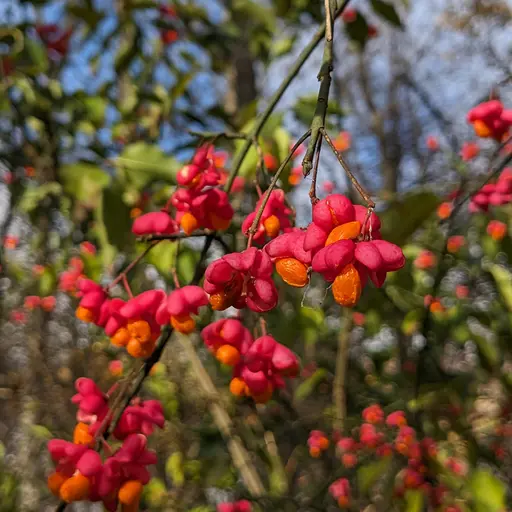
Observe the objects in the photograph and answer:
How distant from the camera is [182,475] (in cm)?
264

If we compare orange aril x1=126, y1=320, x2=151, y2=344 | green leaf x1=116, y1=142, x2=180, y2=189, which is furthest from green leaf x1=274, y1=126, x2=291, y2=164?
orange aril x1=126, y1=320, x2=151, y2=344

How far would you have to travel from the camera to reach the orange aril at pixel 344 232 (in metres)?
0.56

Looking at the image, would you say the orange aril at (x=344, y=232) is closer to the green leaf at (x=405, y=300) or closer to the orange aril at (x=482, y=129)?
the orange aril at (x=482, y=129)

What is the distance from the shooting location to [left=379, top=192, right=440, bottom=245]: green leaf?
3.94 feet

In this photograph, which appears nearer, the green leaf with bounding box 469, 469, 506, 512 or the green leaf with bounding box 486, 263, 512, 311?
the green leaf with bounding box 469, 469, 506, 512

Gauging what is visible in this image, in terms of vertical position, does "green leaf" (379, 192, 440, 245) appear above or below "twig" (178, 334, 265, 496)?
above

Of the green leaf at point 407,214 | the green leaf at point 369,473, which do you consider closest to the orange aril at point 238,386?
the green leaf at point 407,214

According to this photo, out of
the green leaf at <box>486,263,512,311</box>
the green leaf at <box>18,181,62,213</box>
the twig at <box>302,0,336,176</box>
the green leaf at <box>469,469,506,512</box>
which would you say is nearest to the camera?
the twig at <box>302,0,336,176</box>

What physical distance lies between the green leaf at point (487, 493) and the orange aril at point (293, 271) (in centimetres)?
125

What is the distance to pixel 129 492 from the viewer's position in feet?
2.70

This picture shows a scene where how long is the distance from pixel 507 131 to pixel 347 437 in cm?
172

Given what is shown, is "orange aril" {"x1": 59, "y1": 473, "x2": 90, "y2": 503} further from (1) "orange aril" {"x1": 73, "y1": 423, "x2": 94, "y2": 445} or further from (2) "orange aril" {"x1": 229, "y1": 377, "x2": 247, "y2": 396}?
(2) "orange aril" {"x1": 229, "y1": 377, "x2": 247, "y2": 396}

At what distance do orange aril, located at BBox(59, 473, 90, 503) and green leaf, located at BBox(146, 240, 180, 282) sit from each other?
0.56 metres

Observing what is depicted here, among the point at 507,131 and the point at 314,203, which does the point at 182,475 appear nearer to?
the point at 507,131
